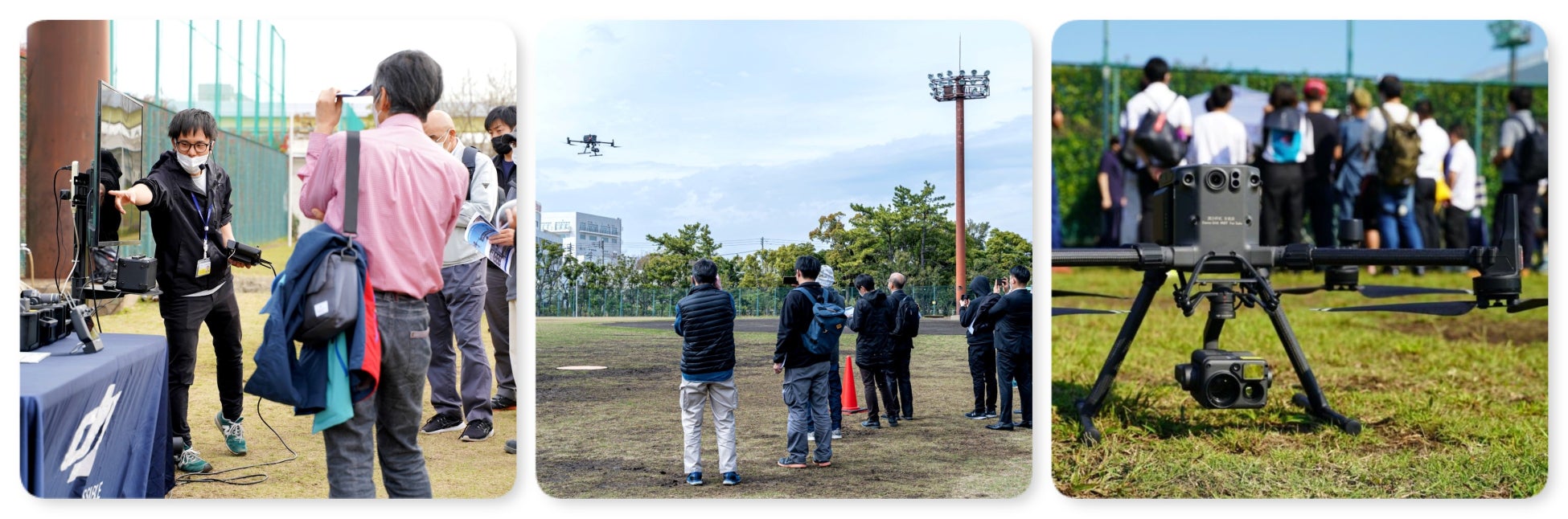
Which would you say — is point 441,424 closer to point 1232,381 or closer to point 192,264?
point 192,264

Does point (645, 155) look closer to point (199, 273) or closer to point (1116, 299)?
point (199, 273)

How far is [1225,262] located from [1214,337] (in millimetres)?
258

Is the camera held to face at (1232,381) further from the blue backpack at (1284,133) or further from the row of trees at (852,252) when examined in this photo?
the blue backpack at (1284,133)

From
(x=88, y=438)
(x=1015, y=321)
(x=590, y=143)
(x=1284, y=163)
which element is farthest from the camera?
(x=1284, y=163)

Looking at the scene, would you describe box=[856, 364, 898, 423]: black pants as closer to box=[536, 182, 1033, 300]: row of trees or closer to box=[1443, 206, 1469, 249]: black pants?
box=[536, 182, 1033, 300]: row of trees

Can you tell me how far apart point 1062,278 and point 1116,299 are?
574mm

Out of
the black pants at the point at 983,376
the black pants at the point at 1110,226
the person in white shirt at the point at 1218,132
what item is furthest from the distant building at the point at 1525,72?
the black pants at the point at 983,376

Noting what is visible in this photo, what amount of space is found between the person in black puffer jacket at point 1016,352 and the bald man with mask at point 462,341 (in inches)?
65.2

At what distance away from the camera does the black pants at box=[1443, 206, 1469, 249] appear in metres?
4.90

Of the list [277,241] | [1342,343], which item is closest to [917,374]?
[277,241]

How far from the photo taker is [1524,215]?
4133 mm

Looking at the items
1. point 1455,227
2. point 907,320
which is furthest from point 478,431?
point 1455,227

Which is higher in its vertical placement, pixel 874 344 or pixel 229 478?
pixel 874 344

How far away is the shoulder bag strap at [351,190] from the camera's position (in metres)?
2.56
